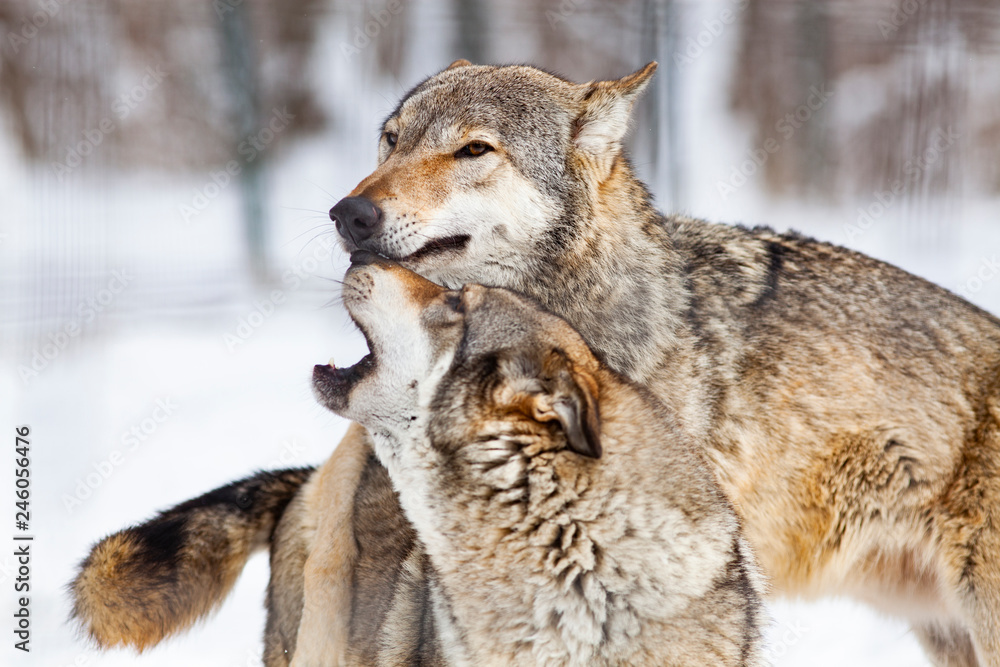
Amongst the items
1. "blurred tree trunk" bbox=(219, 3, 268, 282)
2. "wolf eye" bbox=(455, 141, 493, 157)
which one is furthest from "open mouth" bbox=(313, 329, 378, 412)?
"blurred tree trunk" bbox=(219, 3, 268, 282)

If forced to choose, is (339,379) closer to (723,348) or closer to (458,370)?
(458,370)

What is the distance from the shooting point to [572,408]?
1977 mm

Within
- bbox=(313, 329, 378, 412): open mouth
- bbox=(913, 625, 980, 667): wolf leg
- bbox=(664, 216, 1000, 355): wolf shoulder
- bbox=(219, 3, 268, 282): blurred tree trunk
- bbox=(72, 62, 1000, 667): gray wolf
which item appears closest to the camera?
bbox=(313, 329, 378, 412): open mouth

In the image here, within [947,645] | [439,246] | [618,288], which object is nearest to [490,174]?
[439,246]

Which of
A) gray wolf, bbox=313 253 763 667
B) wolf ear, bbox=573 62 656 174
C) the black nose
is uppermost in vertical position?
wolf ear, bbox=573 62 656 174

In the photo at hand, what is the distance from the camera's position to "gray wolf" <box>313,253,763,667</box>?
2.02m

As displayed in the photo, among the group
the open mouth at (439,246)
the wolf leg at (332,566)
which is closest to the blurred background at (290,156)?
the wolf leg at (332,566)

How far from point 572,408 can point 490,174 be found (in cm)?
137

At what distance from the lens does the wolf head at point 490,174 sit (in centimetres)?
294

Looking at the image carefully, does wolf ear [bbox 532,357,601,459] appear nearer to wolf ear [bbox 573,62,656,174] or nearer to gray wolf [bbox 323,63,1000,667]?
gray wolf [bbox 323,63,1000,667]

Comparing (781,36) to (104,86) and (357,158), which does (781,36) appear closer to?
(357,158)

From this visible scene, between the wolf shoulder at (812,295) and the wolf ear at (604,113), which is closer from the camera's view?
the wolf ear at (604,113)

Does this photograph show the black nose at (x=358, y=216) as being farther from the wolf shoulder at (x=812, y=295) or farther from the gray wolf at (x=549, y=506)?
the wolf shoulder at (x=812, y=295)

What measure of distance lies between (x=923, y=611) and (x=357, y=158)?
263 inches
